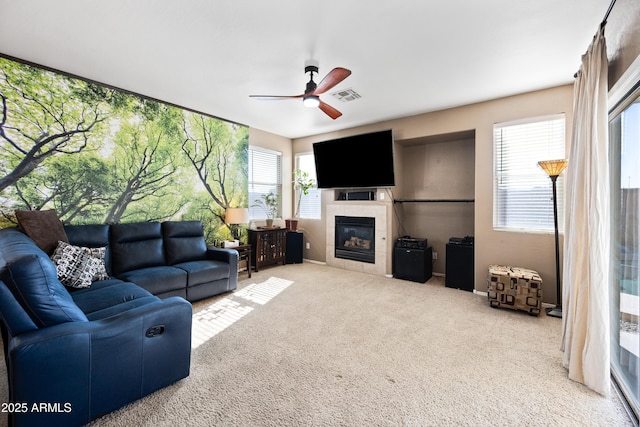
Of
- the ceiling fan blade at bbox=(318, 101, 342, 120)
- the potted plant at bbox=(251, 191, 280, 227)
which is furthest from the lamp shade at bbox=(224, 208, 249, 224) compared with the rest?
the ceiling fan blade at bbox=(318, 101, 342, 120)

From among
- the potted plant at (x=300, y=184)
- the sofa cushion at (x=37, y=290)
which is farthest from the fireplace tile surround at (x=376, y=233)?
the sofa cushion at (x=37, y=290)

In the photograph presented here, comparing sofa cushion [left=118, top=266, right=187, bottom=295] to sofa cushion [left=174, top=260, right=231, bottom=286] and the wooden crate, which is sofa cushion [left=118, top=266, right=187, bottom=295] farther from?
the wooden crate

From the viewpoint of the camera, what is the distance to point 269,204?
5.70m

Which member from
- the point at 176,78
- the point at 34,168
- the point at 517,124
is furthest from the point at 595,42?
the point at 34,168

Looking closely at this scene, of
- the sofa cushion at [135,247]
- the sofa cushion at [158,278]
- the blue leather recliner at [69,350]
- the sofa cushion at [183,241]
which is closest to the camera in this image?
the blue leather recliner at [69,350]

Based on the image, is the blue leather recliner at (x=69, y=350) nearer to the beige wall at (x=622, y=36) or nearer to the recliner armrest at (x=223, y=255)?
the recliner armrest at (x=223, y=255)

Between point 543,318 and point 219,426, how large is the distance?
3.42 m

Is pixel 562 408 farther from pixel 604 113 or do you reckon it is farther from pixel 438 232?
pixel 438 232

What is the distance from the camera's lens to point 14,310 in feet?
4.67

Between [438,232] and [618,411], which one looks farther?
[438,232]

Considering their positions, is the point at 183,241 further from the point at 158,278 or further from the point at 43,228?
the point at 43,228

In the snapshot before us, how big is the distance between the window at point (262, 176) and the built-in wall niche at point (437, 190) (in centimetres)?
251

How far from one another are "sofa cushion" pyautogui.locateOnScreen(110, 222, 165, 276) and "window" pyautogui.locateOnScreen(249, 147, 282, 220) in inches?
76.8

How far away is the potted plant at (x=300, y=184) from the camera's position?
5.81 metres
